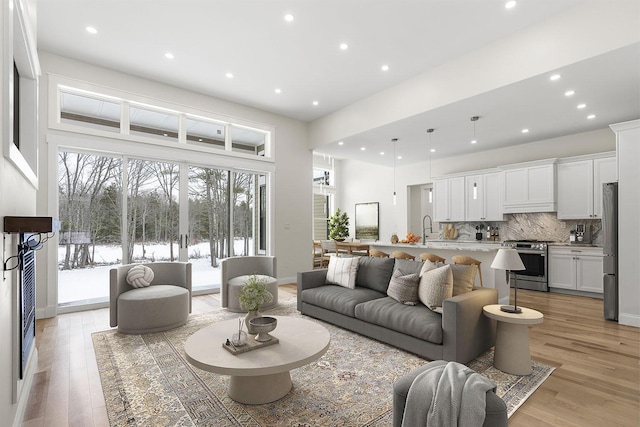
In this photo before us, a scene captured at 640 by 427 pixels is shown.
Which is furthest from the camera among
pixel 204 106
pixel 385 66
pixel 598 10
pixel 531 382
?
pixel 204 106

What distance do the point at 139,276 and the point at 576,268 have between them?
23.3ft

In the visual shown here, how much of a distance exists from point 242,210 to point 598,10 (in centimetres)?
582

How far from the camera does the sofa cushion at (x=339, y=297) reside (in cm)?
364

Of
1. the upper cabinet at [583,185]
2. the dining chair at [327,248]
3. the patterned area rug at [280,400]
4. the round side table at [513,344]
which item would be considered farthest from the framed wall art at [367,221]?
the round side table at [513,344]

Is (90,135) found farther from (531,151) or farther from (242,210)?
(531,151)

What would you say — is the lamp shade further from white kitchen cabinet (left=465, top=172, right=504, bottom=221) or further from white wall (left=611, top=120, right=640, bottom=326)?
white kitchen cabinet (left=465, top=172, right=504, bottom=221)

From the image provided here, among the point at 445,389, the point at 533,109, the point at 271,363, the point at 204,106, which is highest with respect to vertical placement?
the point at 204,106

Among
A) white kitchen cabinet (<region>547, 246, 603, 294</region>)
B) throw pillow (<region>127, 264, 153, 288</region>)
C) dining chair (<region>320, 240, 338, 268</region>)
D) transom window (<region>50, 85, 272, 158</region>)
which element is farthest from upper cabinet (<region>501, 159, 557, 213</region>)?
throw pillow (<region>127, 264, 153, 288</region>)

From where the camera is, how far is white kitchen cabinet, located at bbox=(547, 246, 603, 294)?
5508 mm

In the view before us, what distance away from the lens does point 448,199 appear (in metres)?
7.89

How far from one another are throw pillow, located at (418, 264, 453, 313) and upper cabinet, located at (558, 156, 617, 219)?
4.37 meters

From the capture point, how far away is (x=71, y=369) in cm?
285

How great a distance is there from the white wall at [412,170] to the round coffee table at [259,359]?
646cm

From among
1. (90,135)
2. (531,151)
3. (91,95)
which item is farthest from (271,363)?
(531,151)
